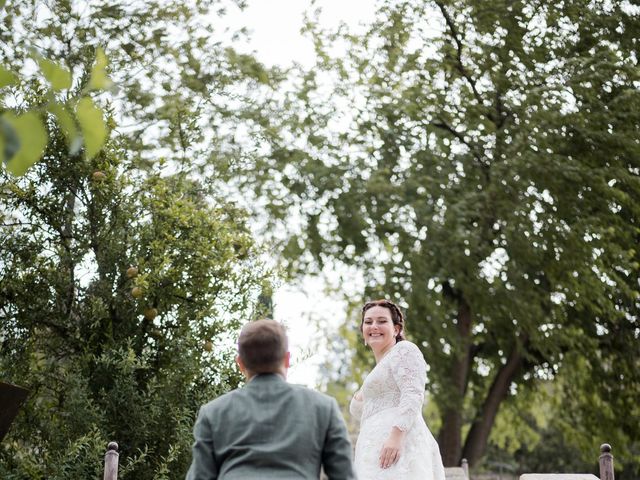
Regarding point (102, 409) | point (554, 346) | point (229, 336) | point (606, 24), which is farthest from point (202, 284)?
point (606, 24)

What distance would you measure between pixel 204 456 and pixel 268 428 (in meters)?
0.26

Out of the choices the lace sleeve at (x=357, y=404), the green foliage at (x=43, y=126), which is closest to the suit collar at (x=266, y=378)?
the green foliage at (x=43, y=126)

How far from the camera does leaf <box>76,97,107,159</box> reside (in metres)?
1.97

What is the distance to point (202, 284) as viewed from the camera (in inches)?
348

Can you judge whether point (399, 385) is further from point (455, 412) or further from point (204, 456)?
point (455, 412)

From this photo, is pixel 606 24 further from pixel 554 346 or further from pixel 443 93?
pixel 554 346

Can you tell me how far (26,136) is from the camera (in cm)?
183

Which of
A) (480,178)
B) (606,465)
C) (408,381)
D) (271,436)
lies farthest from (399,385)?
(480,178)

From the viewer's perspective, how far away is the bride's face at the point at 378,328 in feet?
21.0

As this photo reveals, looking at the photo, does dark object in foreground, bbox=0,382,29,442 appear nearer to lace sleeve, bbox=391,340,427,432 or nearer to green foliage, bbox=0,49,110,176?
lace sleeve, bbox=391,340,427,432

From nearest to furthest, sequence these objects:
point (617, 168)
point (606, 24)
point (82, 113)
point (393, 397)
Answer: point (82, 113)
point (393, 397)
point (617, 168)
point (606, 24)

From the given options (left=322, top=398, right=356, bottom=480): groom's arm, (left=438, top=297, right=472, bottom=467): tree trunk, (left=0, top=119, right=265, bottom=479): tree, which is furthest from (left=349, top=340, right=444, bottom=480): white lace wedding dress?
(left=438, top=297, right=472, bottom=467): tree trunk

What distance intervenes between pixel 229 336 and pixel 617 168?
10744 mm

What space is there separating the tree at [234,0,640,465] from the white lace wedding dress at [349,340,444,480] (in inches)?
448
